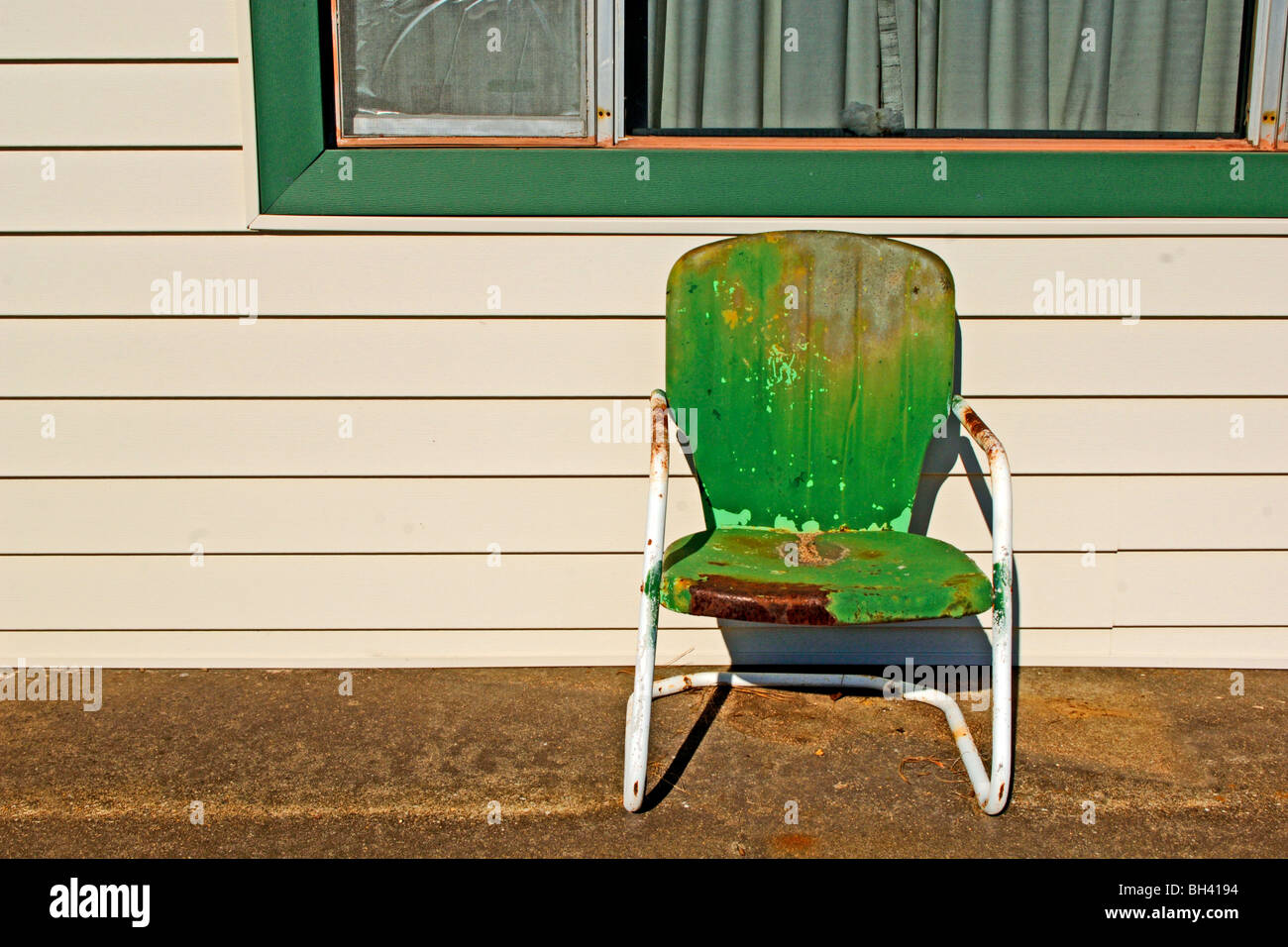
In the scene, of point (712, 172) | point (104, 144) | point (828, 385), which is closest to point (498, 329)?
point (712, 172)

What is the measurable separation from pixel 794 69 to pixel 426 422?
1.15 metres

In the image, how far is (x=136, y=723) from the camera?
222cm

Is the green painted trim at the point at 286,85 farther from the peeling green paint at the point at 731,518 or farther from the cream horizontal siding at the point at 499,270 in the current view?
the peeling green paint at the point at 731,518

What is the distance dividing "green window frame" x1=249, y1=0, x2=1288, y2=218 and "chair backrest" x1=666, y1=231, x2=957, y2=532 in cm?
22

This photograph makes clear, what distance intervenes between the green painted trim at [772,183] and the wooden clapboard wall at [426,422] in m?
0.07

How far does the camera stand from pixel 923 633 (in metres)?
2.49

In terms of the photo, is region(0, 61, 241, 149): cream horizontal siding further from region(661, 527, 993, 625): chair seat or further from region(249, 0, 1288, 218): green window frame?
region(661, 527, 993, 625): chair seat

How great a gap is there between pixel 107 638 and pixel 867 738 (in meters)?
1.78

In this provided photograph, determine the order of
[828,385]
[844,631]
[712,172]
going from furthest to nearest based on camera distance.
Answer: [844,631], [712,172], [828,385]

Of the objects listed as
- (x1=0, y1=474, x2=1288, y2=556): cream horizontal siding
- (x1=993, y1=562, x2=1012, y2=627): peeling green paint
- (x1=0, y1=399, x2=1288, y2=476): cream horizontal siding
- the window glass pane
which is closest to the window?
the window glass pane

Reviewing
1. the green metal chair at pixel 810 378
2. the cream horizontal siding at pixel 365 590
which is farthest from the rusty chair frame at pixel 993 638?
the cream horizontal siding at pixel 365 590

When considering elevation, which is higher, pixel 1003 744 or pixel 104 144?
pixel 104 144
